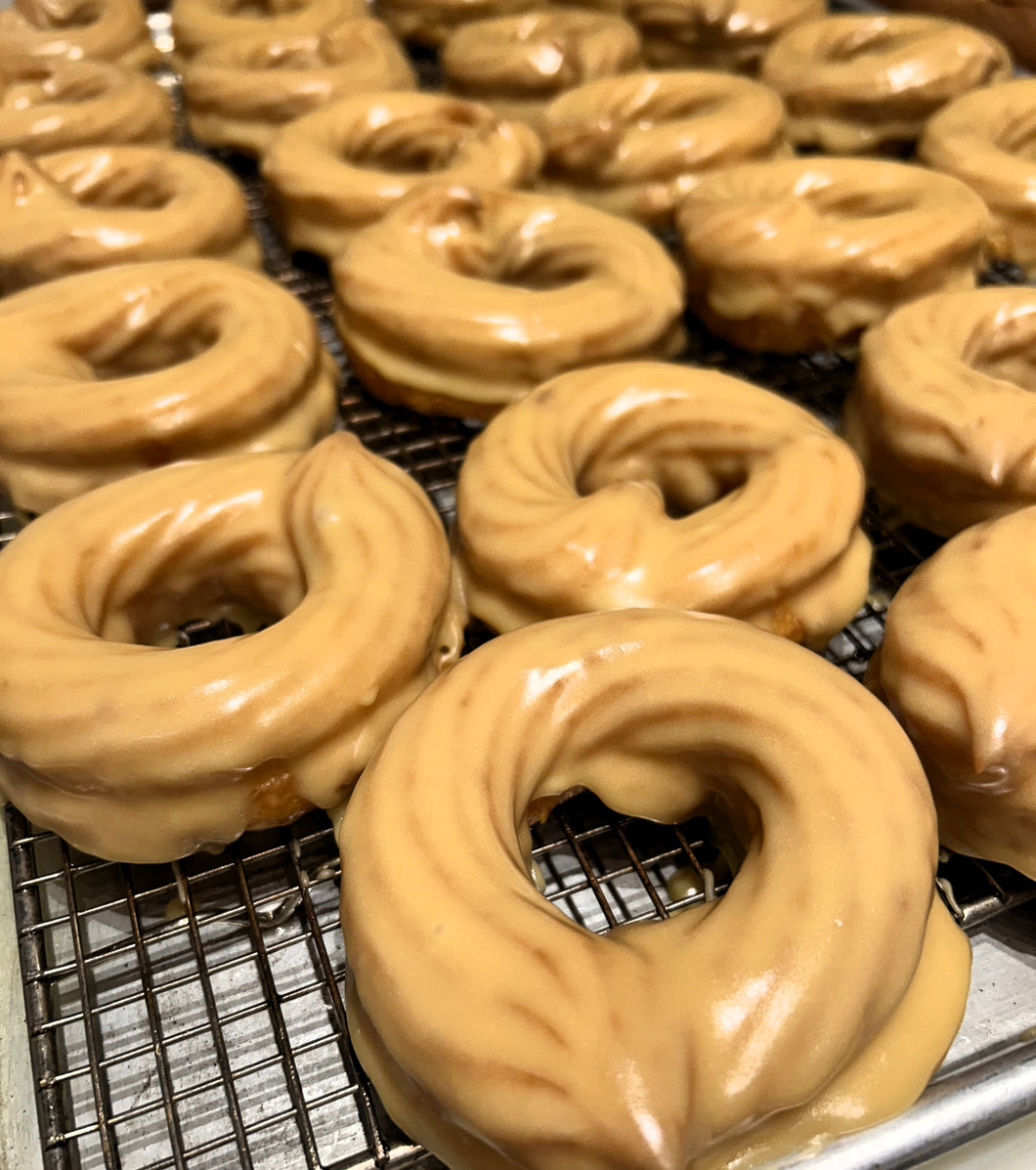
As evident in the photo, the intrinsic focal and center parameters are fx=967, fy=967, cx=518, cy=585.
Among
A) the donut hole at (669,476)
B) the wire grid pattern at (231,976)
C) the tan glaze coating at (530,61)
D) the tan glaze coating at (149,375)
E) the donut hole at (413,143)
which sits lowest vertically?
the wire grid pattern at (231,976)

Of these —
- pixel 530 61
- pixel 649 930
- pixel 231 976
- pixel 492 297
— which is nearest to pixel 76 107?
pixel 530 61

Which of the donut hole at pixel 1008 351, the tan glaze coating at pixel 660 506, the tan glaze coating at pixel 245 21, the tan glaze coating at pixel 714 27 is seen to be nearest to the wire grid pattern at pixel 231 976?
the tan glaze coating at pixel 660 506

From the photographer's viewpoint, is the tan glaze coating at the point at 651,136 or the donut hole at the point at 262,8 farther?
the donut hole at the point at 262,8

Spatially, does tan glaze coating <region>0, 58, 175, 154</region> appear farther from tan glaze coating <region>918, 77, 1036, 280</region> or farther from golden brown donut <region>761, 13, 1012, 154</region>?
tan glaze coating <region>918, 77, 1036, 280</region>

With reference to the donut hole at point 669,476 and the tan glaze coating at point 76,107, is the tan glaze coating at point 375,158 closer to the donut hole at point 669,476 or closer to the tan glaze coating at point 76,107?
the tan glaze coating at point 76,107

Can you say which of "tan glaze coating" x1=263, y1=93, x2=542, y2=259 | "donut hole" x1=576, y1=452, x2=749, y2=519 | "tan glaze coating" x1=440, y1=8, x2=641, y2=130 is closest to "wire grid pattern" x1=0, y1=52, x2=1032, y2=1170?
"donut hole" x1=576, y1=452, x2=749, y2=519

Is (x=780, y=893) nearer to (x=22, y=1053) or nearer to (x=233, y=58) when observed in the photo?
(x=22, y=1053)

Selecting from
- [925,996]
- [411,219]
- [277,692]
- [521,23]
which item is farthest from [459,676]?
[521,23]
